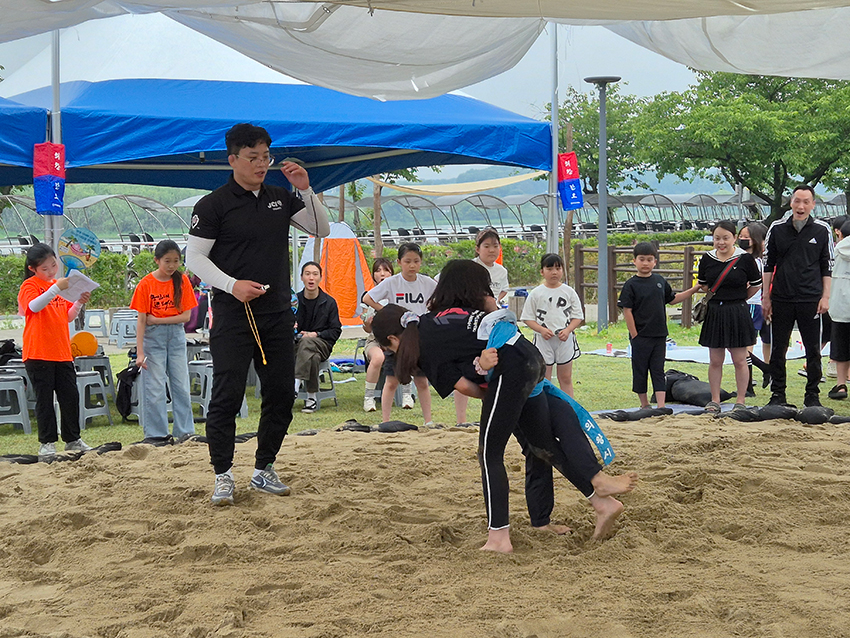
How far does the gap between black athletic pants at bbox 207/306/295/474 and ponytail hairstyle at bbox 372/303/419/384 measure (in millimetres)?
983

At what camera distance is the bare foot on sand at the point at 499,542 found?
332 cm

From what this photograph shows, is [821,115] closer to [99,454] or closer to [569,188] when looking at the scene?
[569,188]

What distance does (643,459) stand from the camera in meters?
4.79

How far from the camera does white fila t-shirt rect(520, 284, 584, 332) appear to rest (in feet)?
20.4

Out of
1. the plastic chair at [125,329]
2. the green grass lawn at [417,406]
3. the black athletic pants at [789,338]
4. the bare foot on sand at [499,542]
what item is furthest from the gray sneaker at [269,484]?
the plastic chair at [125,329]

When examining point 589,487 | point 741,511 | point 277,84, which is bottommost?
point 741,511

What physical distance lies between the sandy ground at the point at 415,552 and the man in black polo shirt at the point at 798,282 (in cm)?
158

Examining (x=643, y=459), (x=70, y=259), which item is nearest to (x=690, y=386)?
(x=643, y=459)

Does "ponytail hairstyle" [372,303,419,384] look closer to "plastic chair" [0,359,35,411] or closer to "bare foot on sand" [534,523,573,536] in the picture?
"bare foot on sand" [534,523,573,536]

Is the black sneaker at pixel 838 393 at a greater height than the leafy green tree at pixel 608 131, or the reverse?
the leafy green tree at pixel 608 131

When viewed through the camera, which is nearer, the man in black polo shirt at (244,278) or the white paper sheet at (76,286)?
the man in black polo shirt at (244,278)

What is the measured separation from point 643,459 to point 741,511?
3.29 ft

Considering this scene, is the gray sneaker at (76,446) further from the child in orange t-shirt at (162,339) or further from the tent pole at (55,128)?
the tent pole at (55,128)

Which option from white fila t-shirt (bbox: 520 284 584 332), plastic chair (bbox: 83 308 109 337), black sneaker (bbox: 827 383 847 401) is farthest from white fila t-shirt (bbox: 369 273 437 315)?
plastic chair (bbox: 83 308 109 337)
